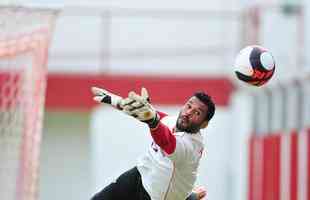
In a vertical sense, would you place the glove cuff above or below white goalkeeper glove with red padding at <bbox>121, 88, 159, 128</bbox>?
below

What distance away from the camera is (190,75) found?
15.0 metres

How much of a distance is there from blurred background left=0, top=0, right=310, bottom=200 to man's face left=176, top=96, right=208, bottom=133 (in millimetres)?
5429

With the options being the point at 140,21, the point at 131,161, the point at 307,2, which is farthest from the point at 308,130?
the point at 140,21

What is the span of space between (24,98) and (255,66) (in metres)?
2.52

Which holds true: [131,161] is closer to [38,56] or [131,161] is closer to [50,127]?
[50,127]

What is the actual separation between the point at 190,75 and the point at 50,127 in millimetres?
2476

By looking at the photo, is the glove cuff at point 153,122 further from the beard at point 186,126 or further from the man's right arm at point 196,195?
the man's right arm at point 196,195

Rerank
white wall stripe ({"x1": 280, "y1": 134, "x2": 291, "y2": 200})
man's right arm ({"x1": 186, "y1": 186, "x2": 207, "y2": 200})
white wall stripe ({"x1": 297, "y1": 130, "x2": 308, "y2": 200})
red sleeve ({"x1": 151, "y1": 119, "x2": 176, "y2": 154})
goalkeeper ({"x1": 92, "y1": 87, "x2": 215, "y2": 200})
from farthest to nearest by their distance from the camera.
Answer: white wall stripe ({"x1": 280, "y1": 134, "x2": 291, "y2": 200}) < white wall stripe ({"x1": 297, "y1": 130, "x2": 308, "y2": 200}) < man's right arm ({"x1": 186, "y1": 186, "x2": 207, "y2": 200}) < goalkeeper ({"x1": 92, "y1": 87, "x2": 215, "y2": 200}) < red sleeve ({"x1": 151, "y1": 119, "x2": 176, "y2": 154})

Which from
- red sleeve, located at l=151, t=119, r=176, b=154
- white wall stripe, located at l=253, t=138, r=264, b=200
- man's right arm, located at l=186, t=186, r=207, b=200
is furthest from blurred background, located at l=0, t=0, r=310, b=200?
red sleeve, located at l=151, t=119, r=176, b=154

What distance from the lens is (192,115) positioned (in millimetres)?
6363

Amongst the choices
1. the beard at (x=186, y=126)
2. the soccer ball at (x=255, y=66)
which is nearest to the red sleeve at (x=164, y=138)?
the beard at (x=186, y=126)

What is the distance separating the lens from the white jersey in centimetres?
639

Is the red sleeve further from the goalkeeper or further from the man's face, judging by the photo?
the man's face

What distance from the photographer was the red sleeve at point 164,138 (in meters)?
5.94
